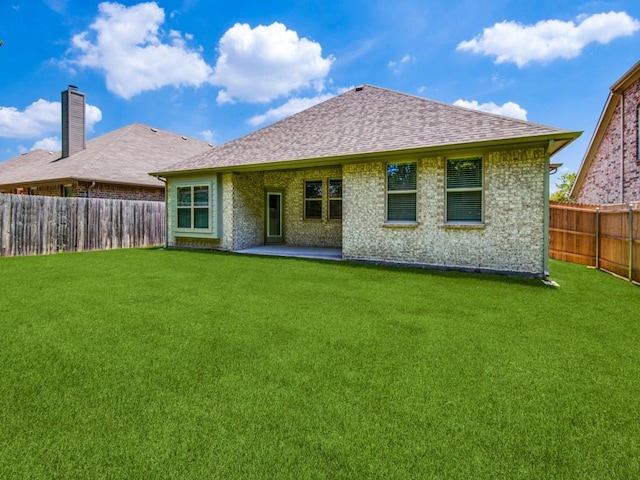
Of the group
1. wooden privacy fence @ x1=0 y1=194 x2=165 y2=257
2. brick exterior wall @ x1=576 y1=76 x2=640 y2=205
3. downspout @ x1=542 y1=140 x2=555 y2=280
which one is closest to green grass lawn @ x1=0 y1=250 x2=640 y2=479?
downspout @ x1=542 y1=140 x2=555 y2=280

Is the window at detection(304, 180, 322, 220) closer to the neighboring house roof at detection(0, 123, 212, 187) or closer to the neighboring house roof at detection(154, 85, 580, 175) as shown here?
the neighboring house roof at detection(154, 85, 580, 175)

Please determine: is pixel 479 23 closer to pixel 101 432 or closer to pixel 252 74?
pixel 252 74

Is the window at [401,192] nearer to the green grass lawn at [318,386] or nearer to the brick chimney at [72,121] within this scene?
the green grass lawn at [318,386]

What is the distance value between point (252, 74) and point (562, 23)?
1015cm

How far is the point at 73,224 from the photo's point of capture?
11.9m

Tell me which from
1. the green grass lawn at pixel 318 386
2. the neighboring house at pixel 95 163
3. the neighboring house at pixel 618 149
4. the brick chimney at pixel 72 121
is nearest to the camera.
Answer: the green grass lawn at pixel 318 386

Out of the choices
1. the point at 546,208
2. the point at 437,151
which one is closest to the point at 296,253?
the point at 437,151

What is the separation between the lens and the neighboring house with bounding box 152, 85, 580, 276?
23.4 feet

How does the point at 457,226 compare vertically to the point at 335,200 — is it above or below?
below

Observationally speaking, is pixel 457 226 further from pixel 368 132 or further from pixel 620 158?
pixel 620 158

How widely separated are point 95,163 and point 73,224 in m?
4.68

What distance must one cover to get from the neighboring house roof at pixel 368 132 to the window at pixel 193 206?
2.48 feet

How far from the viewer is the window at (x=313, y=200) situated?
12.2m

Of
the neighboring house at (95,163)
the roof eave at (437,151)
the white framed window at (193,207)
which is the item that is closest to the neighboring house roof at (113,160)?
the neighboring house at (95,163)
